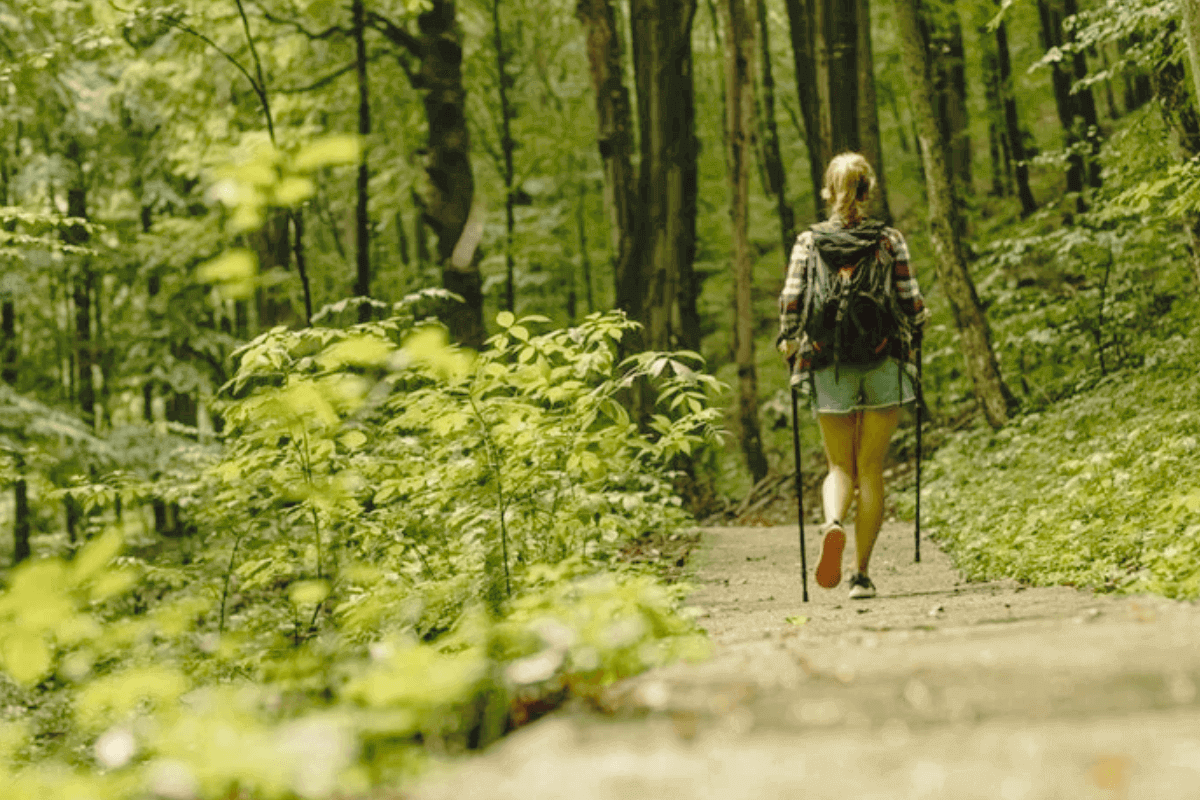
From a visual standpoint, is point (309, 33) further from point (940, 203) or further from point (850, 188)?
point (850, 188)

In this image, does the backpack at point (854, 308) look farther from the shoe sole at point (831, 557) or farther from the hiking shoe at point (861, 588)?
the hiking shoe at point (861, 588)

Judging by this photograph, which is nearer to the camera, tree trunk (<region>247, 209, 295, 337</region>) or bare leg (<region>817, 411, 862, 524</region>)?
bare leg (<region>817, 411, 862, 524</region>)

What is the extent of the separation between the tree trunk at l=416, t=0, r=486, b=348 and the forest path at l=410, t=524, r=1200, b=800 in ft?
29.6

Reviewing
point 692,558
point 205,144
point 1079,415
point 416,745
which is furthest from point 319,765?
point 205,144

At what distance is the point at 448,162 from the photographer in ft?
40.1

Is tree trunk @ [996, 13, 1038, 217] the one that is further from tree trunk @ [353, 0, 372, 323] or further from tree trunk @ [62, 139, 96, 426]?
tree trunk @ [62, 139, 96, 426]

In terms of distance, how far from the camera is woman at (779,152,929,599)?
5.94 meters

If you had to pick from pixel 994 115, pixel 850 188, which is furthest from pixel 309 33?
pixel 994 115

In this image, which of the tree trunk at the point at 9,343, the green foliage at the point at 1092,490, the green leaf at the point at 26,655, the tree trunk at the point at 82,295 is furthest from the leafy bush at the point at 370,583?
the tree trunk at the point at 9,343

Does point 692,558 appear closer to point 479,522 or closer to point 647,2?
point 479,522

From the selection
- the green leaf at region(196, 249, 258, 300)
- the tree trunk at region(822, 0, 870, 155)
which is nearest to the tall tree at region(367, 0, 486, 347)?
the tree trunk at region(822, 0, 870, 155)

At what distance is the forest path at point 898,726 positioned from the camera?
5.92 feet

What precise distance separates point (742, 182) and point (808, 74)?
9.00 ft

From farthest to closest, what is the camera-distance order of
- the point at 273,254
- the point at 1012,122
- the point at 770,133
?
1. the point at 770,133
2. the point at 1012,122
3. the point at 273,254
